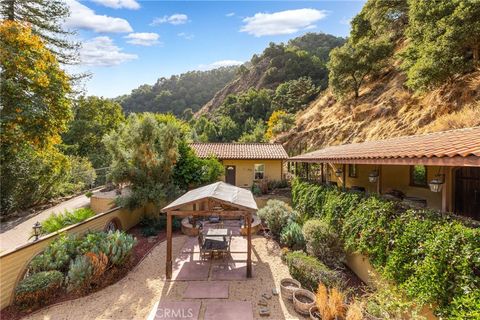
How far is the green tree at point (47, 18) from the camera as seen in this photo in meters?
15.2

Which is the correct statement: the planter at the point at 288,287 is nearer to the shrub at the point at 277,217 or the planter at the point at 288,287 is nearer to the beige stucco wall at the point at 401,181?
the shrub at the point at 277,217

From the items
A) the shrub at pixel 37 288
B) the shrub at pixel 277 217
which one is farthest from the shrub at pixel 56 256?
the shrub at pixel 277 217

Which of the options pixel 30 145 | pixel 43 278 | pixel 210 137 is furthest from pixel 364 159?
pixel 210 137

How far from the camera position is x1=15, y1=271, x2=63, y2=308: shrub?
594 cm

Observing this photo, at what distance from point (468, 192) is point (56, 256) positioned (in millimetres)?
11654

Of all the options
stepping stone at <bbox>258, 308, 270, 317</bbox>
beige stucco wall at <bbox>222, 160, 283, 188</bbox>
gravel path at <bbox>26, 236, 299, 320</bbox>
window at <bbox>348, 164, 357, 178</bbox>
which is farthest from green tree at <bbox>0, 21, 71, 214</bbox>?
window at <bbox>348, 164, 357, 178</bbox>

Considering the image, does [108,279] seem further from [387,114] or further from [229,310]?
[387,114]

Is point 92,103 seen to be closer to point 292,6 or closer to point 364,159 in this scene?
point 292,6

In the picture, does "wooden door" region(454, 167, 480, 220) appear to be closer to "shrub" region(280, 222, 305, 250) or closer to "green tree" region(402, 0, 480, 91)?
"shrub" region(280, 222, 305, 250)

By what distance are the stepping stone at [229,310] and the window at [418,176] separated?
25.0ft

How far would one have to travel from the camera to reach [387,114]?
63.4 ft

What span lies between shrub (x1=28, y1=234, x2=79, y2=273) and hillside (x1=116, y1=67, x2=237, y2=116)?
1995 inches

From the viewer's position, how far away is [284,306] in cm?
590

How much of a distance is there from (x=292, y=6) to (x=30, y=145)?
13424 mm
